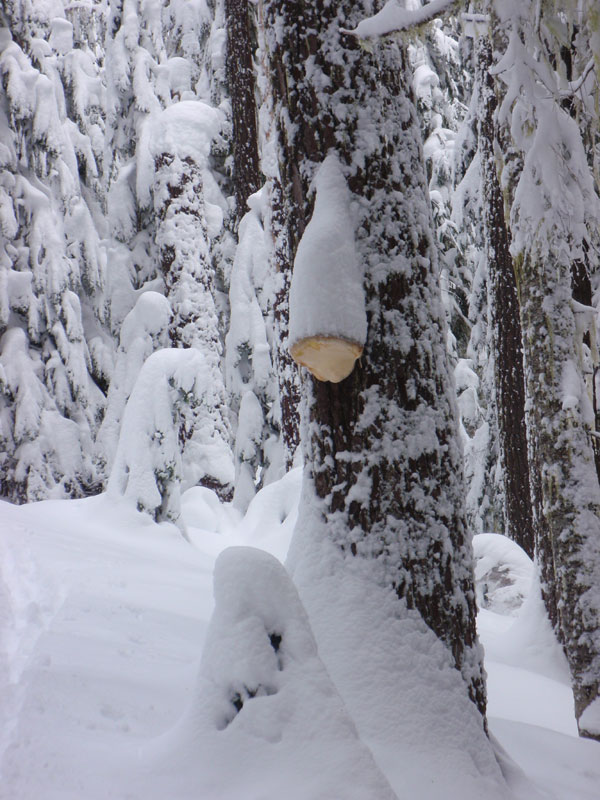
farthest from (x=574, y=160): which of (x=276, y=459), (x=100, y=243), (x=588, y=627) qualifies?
(x=100, y=243)

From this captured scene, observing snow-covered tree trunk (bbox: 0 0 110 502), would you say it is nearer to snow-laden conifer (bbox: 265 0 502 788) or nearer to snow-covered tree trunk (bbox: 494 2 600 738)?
snow-covered tree trunk (bbox: 494 2 600 738)

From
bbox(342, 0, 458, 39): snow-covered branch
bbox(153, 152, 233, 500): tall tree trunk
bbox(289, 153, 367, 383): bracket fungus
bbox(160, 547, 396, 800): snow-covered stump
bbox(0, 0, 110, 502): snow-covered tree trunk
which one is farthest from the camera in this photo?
bbox(0, 0, 110, 502): snow-covered tree trunk

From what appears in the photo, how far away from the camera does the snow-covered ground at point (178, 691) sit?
2.10 m

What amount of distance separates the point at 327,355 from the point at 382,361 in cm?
26

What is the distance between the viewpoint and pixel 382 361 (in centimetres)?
279

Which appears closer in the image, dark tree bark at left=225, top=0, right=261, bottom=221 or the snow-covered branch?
the snow-covered branch

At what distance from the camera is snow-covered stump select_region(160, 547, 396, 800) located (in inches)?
79.2

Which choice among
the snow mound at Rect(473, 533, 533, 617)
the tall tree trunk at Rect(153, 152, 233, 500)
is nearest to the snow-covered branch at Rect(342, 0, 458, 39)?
the snow mound at Rect(473, 533, 533, 617)

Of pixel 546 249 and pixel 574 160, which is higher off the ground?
pixel 574 160

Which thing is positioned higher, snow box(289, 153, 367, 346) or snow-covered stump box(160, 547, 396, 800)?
snow box(289, 153, 367, 346)

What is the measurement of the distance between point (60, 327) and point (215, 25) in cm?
648

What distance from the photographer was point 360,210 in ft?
9.34

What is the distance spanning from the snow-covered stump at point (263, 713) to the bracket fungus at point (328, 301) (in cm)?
76

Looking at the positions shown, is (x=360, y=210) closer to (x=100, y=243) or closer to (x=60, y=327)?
(x=60, y=327)
